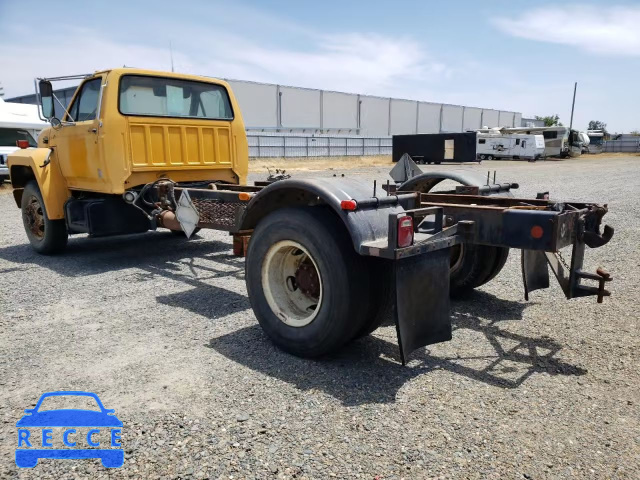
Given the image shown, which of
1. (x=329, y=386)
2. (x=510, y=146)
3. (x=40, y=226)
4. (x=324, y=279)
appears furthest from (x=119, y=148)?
(x=510, y=146)

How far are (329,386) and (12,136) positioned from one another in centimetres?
1794

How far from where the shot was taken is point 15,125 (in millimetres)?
16703

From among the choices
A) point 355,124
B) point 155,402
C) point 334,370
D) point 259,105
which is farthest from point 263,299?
point 355,124

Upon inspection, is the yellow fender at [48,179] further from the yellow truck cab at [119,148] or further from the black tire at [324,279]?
the black tire at [324,279]

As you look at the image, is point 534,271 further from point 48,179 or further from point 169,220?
point 48,179

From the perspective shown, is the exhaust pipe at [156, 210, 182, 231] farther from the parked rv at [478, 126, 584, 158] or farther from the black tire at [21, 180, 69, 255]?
the parked rv at [478, 126, 584, 158]

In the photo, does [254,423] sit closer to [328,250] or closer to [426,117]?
[328,250]

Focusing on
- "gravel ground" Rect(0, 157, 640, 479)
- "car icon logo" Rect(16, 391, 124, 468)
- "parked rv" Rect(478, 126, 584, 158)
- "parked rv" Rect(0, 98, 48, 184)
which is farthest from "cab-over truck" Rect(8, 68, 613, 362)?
"parked rv" Rect(478, 126, 584, 158)

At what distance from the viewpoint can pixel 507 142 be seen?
39.0m

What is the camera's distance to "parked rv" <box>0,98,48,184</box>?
1658 centimetres

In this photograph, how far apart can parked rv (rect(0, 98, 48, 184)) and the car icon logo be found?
15929 mm

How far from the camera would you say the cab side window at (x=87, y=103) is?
6.25 m

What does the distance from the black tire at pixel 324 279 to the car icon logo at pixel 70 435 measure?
129 cm

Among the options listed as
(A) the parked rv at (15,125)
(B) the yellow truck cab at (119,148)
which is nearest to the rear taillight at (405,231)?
(B) the yellow truck cab at (119,148)
